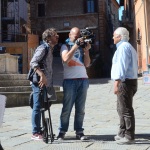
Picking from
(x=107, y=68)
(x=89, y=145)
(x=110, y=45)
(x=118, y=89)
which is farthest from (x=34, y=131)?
(x=110, y=45)

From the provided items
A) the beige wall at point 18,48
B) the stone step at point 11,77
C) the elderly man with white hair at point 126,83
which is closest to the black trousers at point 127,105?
the elderly man with white hair at point 126,83

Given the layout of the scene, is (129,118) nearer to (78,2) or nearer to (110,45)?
(78,2)

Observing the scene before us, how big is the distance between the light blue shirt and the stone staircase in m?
6.11

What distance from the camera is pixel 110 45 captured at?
40062 millimetres

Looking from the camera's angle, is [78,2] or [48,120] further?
[78,2]

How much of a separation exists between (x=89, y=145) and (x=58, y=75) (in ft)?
70.0

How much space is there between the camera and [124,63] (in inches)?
203

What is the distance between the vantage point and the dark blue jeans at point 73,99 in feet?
18.2

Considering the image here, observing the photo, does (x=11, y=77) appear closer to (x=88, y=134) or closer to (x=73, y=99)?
(x=88, y=134)

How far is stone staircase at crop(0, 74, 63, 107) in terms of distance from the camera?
1106 cm

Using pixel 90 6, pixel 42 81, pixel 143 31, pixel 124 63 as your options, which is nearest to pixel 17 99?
pixel 42 81

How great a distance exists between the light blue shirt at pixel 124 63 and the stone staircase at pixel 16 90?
6.11 meters

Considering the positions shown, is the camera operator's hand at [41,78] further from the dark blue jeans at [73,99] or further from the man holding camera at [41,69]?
the dark blue jeans at [73,99]

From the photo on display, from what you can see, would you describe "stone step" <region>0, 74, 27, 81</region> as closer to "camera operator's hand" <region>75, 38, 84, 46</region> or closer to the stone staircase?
the stone staircase
